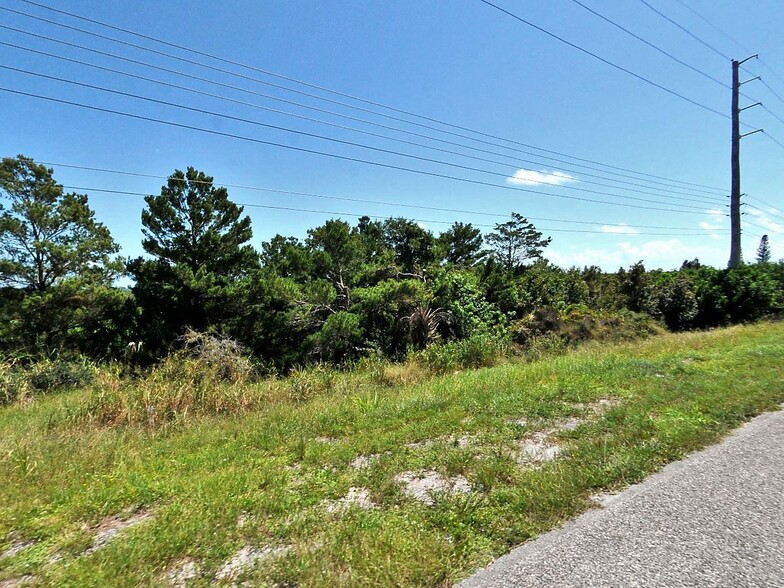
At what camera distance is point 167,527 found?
286 cm

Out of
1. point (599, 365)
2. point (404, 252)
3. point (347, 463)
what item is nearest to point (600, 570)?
point (347, 463)

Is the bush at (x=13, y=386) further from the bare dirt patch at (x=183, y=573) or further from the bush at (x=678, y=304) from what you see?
the bush at (x=678, y=304)

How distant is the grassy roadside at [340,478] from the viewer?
99.0 inches

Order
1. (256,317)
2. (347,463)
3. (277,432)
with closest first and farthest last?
1. (347,463)
2. (277,432)
3. (256,317)

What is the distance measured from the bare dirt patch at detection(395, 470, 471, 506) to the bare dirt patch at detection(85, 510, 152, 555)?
2.07 meters

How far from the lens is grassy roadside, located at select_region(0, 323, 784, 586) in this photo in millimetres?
2516

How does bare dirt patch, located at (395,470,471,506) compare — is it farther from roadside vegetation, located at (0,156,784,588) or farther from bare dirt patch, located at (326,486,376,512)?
bare dirt patch, located at (326,486,376,512)

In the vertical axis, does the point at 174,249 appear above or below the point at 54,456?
above

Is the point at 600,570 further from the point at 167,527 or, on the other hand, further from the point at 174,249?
the point at 174,249

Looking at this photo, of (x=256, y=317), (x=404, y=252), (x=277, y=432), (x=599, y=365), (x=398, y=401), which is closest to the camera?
(x=277, y=432)

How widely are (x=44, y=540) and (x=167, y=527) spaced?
2.88 feet

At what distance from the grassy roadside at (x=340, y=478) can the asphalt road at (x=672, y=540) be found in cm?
19

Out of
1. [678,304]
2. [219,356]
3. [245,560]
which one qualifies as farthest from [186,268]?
[678,304]

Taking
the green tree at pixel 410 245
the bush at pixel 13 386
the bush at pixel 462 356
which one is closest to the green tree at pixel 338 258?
the green tree at pixel 410 245
